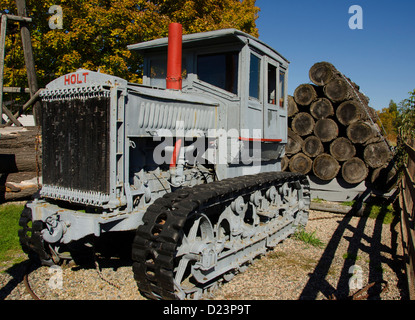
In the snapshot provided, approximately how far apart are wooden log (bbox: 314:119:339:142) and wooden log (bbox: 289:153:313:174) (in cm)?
64

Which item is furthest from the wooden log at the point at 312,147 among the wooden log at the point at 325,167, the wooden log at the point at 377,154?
the wooden log at the point at 377,154

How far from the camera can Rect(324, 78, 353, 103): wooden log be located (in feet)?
30.2

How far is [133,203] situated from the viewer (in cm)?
411

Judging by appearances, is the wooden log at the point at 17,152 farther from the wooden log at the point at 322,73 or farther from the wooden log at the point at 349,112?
the wooden log at the point at 349,112

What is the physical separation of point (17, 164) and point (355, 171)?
7740 millimetres

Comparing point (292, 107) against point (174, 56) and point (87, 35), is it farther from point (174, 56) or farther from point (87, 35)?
point (87, 35)

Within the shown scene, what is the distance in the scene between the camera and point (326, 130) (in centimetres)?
948

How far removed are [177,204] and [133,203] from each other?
0.62m

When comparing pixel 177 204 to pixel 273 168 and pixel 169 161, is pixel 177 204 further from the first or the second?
pixel 273 168

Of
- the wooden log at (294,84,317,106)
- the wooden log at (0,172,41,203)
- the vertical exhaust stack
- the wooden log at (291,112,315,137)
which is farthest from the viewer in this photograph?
the wooden log at (291,112,315,137)

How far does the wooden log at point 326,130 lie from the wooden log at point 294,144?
468 millimetres

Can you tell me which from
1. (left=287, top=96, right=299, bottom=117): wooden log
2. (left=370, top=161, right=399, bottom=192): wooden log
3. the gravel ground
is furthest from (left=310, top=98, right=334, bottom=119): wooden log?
the gravel ground

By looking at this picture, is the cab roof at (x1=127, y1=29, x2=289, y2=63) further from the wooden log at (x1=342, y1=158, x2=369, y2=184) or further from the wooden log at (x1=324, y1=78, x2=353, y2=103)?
the wooden log at (x1=342, y1=158, x2=369, y2=184)
